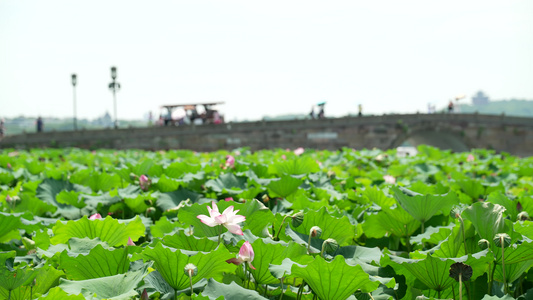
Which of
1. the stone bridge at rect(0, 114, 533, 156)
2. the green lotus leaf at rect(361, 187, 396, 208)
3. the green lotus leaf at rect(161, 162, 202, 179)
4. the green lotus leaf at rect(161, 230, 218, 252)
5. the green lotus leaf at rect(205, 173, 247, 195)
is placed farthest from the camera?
the stone bridge at rect(0, 114, 533, 156)

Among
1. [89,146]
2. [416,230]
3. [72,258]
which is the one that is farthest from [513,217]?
[89,146]

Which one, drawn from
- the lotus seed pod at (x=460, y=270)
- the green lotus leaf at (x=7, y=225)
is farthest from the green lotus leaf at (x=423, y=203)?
the green lotus leaf at (x=7, y=225)

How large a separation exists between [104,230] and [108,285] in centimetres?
53

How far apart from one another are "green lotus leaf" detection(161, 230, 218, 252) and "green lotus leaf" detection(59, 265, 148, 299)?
23 cm

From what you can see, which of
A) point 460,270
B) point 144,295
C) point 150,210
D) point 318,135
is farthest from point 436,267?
point 318,135

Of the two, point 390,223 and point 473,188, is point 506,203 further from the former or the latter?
point 473,188

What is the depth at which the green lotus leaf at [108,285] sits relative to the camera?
4.27 feet

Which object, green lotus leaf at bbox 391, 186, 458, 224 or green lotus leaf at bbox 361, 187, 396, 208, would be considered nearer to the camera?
green lotus leaf at bbox 391, 186, 458, 224

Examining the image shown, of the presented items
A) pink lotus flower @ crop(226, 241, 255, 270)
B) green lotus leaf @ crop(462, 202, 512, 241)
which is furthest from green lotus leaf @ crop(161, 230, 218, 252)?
green lotus leaf @ crop(462, 202, 512, 241)

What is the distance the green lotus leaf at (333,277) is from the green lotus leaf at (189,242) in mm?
425

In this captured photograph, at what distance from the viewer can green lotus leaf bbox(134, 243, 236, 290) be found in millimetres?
1340

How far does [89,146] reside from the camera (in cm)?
2539

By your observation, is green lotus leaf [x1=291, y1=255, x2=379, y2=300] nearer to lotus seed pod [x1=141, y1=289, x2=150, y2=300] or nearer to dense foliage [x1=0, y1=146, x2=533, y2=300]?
dense foliage [x1=0, y1=146, x2=533, y2=300]

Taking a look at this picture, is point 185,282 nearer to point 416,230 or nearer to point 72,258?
point 72,258
